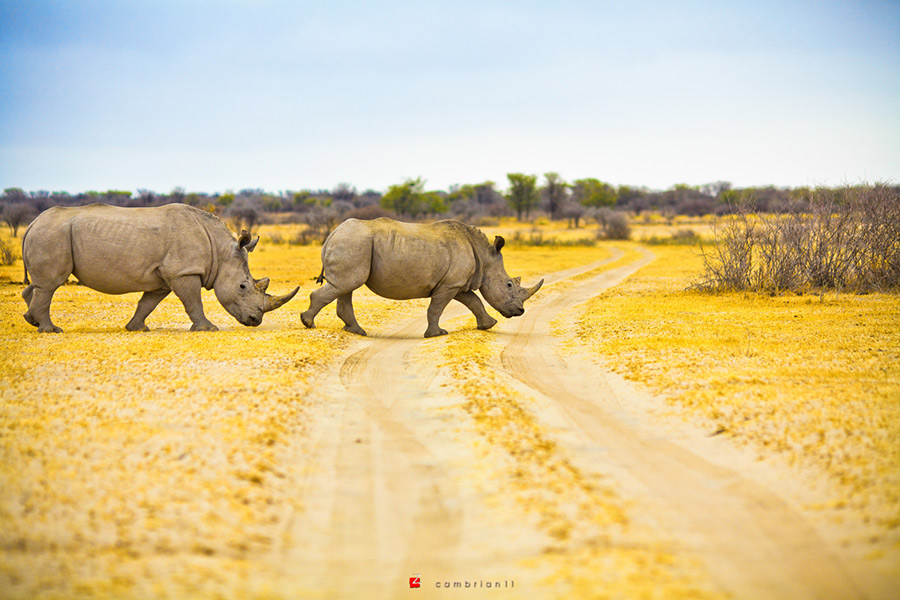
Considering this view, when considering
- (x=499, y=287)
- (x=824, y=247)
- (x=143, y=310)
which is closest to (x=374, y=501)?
(x=499, y=287)

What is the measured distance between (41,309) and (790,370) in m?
10.3

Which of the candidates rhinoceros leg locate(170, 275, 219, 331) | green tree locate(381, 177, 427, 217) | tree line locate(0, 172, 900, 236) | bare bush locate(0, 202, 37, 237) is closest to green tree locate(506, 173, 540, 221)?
tree line locate(0, 172, 900, 236)

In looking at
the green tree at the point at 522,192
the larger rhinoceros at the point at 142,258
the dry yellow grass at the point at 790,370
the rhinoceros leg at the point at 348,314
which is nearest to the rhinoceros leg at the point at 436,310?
the rhinoceros leg at the point at 348,314

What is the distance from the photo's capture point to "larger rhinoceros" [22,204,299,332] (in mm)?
10422

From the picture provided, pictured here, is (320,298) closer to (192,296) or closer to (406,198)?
(192,296)

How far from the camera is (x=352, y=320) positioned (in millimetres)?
11719

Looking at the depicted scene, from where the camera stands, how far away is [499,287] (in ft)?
39.9

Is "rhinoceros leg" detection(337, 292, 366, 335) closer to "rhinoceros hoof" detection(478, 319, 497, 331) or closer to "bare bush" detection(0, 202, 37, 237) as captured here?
"rhinoceros hoof" detection(478, 319, 497, 331)

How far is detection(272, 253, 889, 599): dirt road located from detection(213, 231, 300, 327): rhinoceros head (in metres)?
4.54

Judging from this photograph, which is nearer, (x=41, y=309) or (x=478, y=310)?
(x=41, y=309)

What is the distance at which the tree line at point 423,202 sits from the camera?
49.7m

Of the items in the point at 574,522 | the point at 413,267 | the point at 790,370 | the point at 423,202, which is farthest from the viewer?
the point at 423,202

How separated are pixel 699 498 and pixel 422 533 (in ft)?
6.18

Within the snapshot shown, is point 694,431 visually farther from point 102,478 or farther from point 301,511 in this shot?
point 102,478
